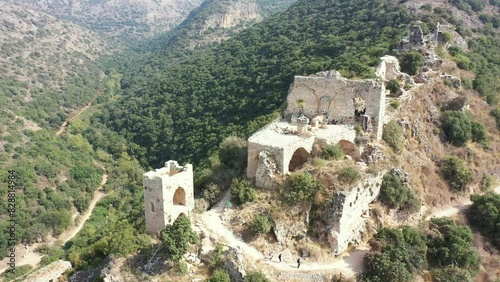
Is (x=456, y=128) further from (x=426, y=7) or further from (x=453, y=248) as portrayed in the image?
(x=426, y=7)

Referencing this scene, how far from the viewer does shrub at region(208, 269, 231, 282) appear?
22.4m

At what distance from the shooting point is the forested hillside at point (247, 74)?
53.7 metres

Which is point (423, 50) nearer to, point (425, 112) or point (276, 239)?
point (425, 112)

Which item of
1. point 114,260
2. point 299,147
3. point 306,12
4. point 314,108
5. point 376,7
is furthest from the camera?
point 306,12

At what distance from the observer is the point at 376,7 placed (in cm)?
7000

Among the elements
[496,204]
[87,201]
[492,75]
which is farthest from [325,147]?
[87,201]

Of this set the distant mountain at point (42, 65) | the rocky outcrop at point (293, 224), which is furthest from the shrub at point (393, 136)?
the distant mountain at point (42, 65)

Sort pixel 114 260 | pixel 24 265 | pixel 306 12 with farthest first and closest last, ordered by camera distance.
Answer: pixel 306 12 → pixel 24 265 → pixel 114 260

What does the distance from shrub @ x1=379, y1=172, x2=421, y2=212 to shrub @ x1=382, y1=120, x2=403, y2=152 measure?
141 inches

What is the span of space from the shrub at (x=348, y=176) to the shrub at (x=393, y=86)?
15118 mm

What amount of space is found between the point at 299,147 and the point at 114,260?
12874 mm

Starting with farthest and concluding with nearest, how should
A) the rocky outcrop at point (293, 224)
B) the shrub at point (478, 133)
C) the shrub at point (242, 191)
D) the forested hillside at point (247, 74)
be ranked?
the forested hillside at point (247, 74) → the shrub at point (478, 133) → the shrub at point (242, 191) → the rocky outcrop at point (293, 224)

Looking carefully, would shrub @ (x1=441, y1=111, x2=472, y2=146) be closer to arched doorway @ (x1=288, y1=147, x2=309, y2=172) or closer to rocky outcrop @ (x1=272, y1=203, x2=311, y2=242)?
arched doorway @ (x1=288, y1=147, x2=309, y2=172)

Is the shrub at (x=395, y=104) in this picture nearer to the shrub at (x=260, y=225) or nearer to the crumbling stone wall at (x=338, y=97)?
the crumbling stone wall at (x=338, y=97)
